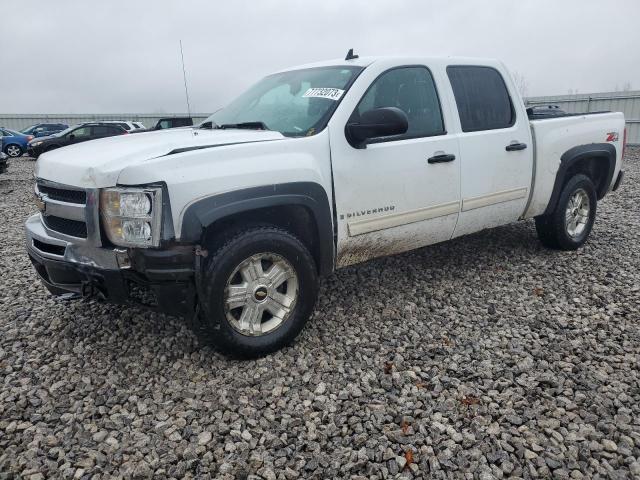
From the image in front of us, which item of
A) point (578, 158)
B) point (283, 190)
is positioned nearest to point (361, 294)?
point (283, 190)

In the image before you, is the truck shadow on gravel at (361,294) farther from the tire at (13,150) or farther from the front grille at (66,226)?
the tire at (13,150)

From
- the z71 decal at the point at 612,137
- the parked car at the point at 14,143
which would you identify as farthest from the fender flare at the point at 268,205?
the parked car at the point at 14,143

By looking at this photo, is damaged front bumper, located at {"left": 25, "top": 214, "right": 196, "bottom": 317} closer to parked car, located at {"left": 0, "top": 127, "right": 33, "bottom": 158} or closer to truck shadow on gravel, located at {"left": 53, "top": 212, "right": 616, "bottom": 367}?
truck shadow on gravel, located at {"left": 53, "top": 212, "right": 616, "bottom": 367}

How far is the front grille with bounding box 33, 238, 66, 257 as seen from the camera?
9.94 feet

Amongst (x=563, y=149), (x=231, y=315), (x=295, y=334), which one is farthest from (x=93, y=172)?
(x=563, y=149)

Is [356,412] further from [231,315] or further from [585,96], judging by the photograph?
[585,96]

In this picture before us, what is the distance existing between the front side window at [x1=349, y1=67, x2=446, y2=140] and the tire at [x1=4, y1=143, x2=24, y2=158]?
21.4 meters

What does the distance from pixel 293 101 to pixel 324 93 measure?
29cm

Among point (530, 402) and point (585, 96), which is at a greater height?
point (585, 96)

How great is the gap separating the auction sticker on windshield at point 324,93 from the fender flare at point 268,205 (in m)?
0.74

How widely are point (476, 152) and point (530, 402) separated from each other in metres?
2.09

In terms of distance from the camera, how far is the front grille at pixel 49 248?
9.94 feet

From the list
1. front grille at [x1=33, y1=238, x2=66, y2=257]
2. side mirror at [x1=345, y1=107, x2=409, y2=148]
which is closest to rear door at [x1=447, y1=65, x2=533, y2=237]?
side mirror at [x1=345, y1=107, x2=409, y2=148]

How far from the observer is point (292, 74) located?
4.16 m
